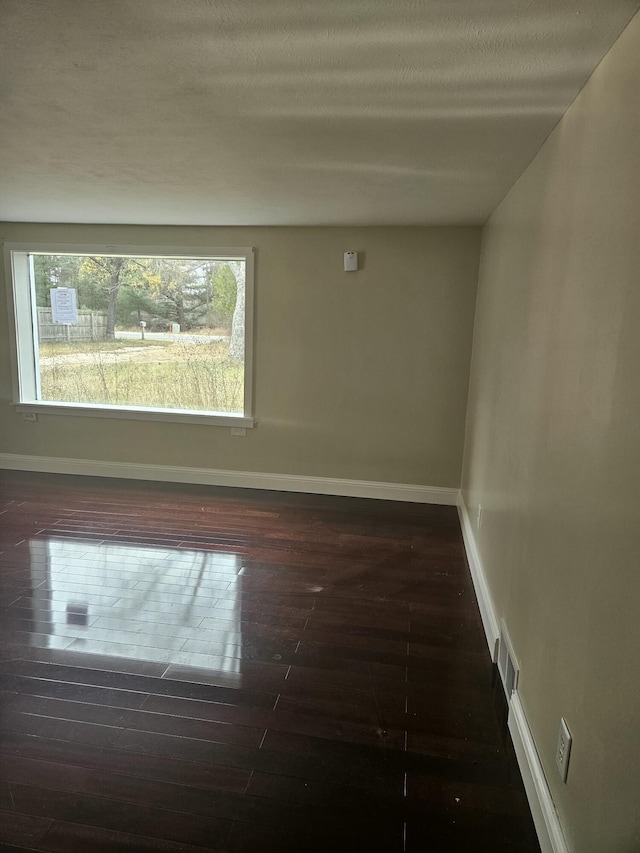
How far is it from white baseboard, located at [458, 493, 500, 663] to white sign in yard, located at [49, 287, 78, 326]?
3.84 m

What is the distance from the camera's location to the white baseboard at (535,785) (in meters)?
1.45

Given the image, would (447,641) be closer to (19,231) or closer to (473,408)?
(473,408)

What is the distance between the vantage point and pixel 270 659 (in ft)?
7.77

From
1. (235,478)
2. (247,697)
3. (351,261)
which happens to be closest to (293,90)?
(247,697)

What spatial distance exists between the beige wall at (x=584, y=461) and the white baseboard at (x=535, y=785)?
5 centimetres

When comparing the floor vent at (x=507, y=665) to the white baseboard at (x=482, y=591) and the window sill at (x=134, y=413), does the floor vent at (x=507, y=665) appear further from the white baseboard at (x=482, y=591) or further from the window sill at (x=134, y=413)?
the window sill at (x=134, y=413)

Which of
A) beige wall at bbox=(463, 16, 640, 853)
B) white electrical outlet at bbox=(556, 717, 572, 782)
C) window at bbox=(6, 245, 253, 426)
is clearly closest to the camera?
beige wall at bbox=(463, 16, 640, 853)

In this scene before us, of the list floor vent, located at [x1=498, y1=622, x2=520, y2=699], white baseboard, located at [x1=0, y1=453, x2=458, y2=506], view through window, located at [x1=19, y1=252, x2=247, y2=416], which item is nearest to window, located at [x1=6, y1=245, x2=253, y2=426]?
view through window, located at [x1=19, y1=252, x2=247, y2=416]

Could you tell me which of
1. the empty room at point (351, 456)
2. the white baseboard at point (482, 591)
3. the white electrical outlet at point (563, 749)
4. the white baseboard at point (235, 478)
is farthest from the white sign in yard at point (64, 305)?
the white electrical outlet at point (563, 749)

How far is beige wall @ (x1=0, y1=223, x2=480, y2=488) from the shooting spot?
4.23 meters

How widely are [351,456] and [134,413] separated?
6.53 ft

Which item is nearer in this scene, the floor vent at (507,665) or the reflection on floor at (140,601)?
the floor vent at (507,665)

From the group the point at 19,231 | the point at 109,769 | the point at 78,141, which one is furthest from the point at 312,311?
the point at 109,769

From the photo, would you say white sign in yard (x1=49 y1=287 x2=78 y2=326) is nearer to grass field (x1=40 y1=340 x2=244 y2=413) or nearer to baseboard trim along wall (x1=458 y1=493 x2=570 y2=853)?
grass field (x1=40 y1=340 x2=244 y2=413)
